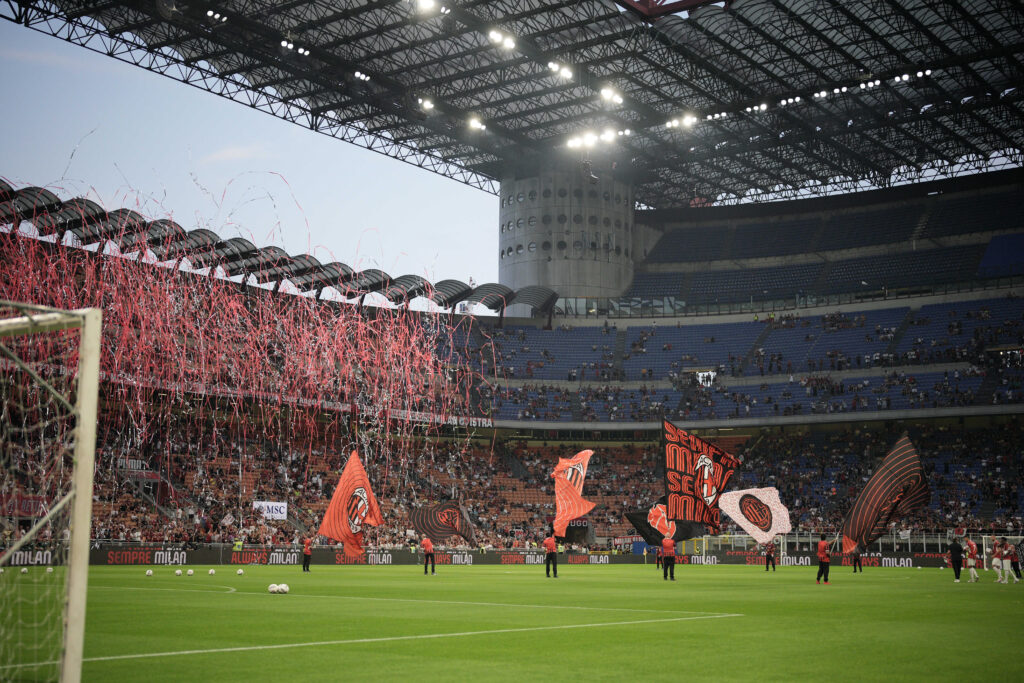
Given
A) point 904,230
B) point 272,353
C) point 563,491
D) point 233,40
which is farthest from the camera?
point 904,230

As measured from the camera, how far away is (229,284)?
69250mm

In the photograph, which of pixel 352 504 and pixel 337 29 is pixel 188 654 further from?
pixel 337 29

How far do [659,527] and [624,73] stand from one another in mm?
29004

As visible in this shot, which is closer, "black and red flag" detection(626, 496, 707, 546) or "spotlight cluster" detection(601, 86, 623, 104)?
"black and red flag" detection(626, 496, 707, 546)

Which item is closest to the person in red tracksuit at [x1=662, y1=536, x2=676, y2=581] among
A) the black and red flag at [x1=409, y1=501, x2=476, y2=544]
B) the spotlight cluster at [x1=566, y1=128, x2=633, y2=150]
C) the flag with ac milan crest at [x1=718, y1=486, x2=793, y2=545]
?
the flag with ac milan crest at [x1=718, y1=486, x2=793, y2=545]

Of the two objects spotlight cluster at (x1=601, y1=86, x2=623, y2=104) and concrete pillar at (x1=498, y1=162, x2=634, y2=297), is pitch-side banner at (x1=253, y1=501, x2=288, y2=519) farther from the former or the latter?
concrete pillar at (x1=498, y1=162, x2=634, y2=297)

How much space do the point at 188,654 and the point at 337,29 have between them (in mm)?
47656

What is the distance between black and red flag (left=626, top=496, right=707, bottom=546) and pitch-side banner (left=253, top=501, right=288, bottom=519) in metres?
22.9

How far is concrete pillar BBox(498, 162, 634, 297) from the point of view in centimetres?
8531

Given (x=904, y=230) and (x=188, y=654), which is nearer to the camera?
(x=188, y=654)

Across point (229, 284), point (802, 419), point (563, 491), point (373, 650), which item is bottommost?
point (373, 650)

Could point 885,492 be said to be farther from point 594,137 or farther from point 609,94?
point 594,137

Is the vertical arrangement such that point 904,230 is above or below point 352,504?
above

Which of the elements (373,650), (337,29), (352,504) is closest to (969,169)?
(337,29)
